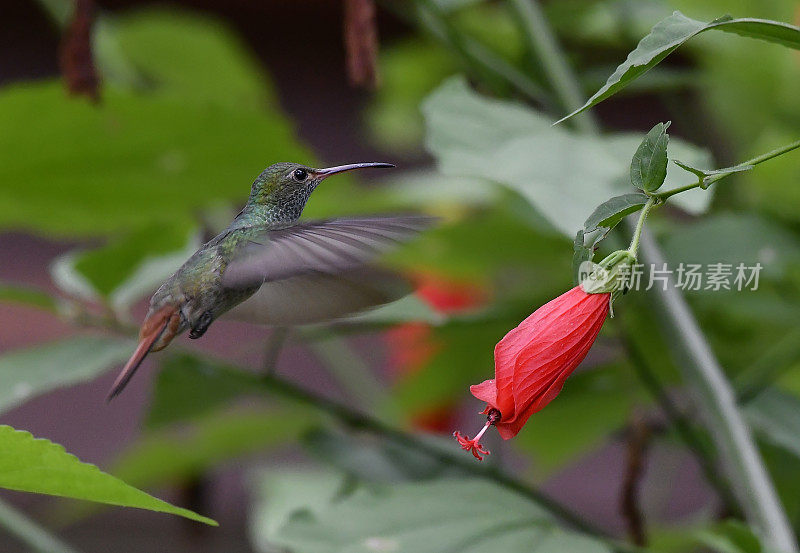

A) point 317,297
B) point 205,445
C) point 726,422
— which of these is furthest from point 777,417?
point 205,445

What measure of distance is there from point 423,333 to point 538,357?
0.73 metres

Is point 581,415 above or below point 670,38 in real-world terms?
above

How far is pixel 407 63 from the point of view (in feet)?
4.22

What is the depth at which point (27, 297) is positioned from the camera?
0.68 m

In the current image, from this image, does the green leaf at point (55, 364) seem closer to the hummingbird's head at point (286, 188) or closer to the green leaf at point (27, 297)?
the green leaf at point (27, 297)

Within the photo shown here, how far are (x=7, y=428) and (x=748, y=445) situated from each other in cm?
37

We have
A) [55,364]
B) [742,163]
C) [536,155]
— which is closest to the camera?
[742,163]

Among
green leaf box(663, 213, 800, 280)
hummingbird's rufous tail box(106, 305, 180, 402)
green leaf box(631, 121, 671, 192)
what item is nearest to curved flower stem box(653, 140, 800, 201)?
green leaf box(631, 121, 671, 192)

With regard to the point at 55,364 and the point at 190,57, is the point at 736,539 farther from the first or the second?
the point at 190,57

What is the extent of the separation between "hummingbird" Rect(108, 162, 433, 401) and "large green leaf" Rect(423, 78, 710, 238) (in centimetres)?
10

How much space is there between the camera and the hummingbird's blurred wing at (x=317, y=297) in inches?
17.1

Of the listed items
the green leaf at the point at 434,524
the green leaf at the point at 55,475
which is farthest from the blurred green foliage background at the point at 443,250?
the green leaf at the point at 55,475

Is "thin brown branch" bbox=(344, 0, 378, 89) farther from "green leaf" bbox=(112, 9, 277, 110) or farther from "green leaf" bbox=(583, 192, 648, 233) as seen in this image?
"green leaf" bbox=(112, 9, 277, 110)

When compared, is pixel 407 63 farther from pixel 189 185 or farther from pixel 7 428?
pixel 7 428
